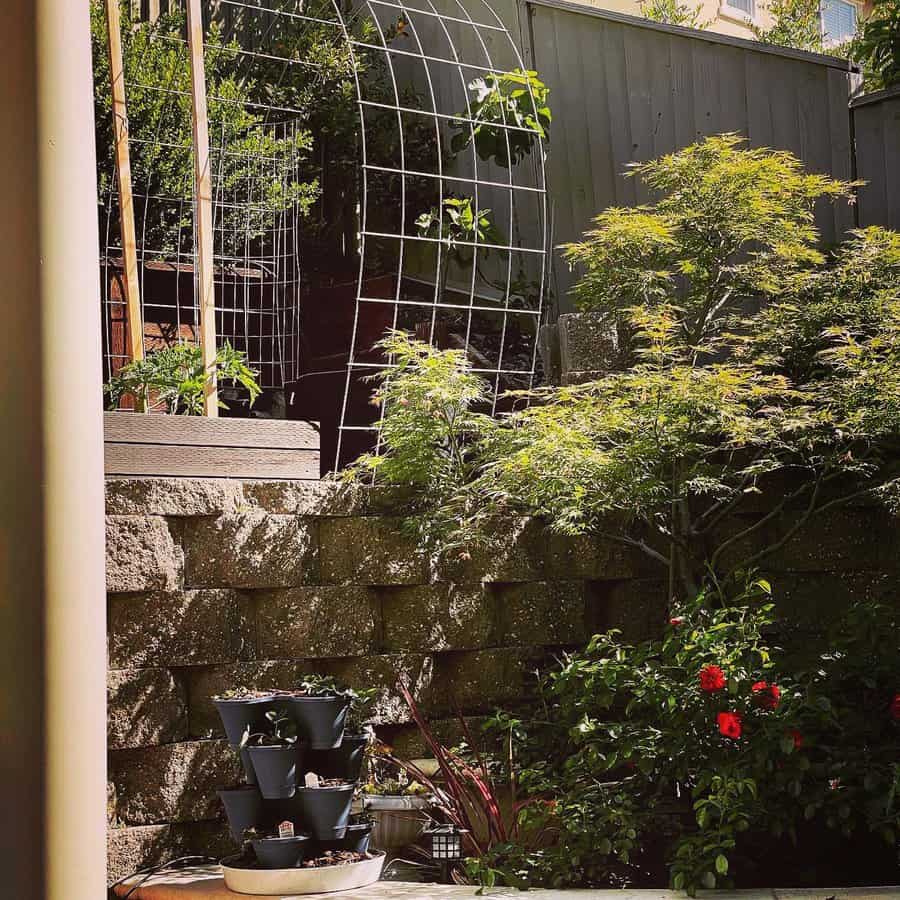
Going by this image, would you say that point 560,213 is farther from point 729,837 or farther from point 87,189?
point 87,189

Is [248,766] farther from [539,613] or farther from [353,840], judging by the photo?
[539,613]

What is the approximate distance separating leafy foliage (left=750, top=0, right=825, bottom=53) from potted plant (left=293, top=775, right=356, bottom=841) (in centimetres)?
724

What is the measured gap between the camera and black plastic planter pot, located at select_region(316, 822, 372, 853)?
3.34m

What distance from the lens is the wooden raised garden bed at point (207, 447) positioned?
3.68 meters

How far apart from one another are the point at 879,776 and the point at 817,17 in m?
7.73

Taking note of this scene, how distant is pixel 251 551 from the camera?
381 centimetres

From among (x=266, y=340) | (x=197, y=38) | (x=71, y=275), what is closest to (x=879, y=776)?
(x=71, y=275)

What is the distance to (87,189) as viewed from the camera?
1.06 metres

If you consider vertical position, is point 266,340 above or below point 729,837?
above

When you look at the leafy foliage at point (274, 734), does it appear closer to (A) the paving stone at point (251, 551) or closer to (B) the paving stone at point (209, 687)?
(B) the paving stone at point (209, 687)

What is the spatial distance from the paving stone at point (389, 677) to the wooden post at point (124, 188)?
1.33m

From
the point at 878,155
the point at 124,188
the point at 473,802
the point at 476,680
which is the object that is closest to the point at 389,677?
the point at 476,680

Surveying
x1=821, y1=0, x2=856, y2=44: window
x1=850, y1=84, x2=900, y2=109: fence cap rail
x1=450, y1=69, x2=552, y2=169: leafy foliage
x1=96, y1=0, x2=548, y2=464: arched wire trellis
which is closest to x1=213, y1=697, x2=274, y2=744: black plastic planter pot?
x1=96, y1=0, x2=548, y2=464: arched wire trellis

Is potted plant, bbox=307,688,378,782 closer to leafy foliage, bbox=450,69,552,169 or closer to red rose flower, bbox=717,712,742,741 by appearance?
red rose flower, bbox=717,712,742,741
